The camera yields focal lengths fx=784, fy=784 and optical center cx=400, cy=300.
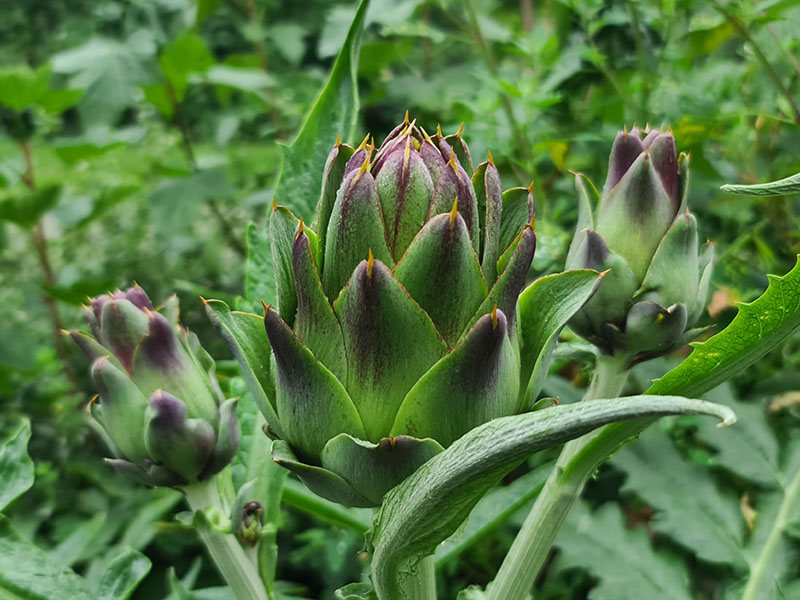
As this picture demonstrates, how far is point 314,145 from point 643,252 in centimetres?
21

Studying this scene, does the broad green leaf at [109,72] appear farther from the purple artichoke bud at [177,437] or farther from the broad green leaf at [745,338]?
the broad green leaf at [745,338]

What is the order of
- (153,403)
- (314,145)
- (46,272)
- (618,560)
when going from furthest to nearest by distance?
(46,272) → (618,560) → (314,145) → (153,403)

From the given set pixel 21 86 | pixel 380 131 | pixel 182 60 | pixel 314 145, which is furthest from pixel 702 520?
pixel 21 86

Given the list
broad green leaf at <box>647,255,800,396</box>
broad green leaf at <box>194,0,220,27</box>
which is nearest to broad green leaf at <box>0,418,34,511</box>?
broad green leaf at <box>647,255,800,396</box>

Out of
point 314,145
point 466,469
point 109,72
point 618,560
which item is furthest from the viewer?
point 109,72

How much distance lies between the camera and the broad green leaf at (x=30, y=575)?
1.33ft

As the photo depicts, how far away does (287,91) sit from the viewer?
38.7 inches

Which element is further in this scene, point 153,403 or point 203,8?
point 203,8

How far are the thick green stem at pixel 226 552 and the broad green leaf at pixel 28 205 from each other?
0.67 metres

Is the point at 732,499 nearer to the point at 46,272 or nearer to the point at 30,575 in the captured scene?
the point at 30,575

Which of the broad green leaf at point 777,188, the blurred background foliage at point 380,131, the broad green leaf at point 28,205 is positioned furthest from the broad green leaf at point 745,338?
the broad green leaf at point 28,205

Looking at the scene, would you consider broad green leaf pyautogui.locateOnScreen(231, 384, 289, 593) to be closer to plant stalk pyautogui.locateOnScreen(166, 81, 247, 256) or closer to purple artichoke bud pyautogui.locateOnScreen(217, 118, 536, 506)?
purple artichoke bud pyautogui.locateOnScreen(217, 118, 536, 506)

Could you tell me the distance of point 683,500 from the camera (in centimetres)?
61

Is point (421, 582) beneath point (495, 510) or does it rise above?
above
